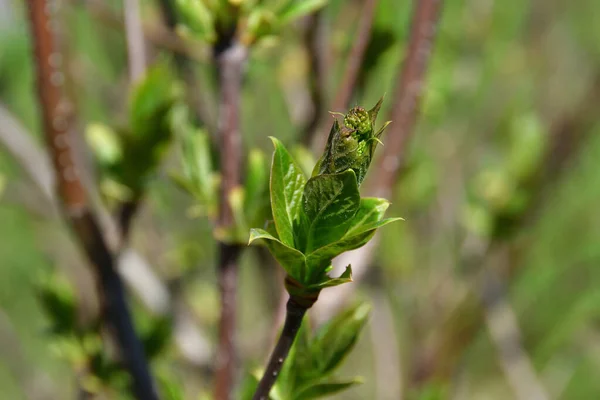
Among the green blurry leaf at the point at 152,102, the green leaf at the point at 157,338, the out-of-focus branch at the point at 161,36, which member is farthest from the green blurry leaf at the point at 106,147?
the out-of-focus branch at the point at 161,36

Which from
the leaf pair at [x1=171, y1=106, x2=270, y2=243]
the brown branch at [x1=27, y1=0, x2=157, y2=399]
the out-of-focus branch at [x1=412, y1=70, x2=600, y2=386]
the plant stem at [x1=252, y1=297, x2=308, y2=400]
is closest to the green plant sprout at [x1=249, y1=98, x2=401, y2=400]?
the plant stem at [x1=252, y1=297, x2=308, y2=400]

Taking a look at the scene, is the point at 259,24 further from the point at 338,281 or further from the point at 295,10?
the point at 338,281

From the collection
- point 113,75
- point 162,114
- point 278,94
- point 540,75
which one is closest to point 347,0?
point 278,94

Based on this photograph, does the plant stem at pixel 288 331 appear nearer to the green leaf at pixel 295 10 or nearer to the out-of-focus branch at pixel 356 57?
the green leaf at pixel 295 10

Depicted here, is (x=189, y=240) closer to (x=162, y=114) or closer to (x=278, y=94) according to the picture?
(x=278, y=94)

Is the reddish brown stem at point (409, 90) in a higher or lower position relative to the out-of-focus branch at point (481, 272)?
lower

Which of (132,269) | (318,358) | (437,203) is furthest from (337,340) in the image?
(437,203)
